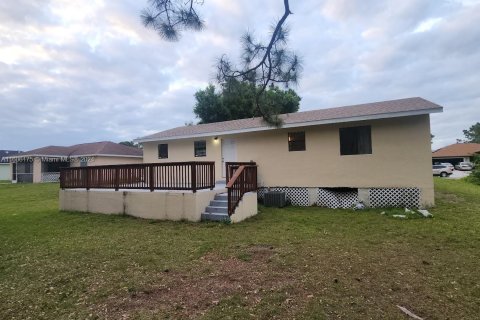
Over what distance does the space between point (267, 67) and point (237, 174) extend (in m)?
3.41

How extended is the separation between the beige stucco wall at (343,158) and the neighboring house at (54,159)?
1850cm

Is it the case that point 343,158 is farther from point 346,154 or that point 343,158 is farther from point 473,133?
point 473,133

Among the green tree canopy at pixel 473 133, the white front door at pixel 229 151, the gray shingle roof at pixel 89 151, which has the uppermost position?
the green tree canopy at pixel 473 133

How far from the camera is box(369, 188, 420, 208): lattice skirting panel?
9.69 metres

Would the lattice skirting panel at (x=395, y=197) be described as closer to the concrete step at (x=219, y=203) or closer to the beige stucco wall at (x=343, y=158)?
the beige stucco wall at (x=343, y=158)

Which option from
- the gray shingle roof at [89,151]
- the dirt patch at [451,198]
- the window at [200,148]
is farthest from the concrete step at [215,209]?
the gray shingle roof at [89,151]

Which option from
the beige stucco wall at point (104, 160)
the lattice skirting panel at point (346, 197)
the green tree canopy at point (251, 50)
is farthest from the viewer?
the beige stucco wall at point (104, 160)

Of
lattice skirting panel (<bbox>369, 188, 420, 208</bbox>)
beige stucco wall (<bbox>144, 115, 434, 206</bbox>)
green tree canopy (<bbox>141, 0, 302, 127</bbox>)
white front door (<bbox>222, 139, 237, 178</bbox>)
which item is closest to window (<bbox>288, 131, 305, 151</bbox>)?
beige stucco wall (<bbox>144, 115, 434, 206</bbox>)

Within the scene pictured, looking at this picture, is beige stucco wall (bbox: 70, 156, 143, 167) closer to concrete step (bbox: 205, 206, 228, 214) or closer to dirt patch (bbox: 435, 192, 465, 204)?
concrete step (bbox: 205, 206, 228, 214)

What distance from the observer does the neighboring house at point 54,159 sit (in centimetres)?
2783

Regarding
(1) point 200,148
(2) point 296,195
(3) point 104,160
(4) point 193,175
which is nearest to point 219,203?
(4) point 193,175

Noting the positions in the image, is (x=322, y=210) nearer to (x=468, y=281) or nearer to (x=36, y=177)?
(x=468, y=281)

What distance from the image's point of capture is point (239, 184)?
28.4 ft

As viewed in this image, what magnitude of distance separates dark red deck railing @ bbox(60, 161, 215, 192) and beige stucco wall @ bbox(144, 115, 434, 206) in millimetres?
3954
